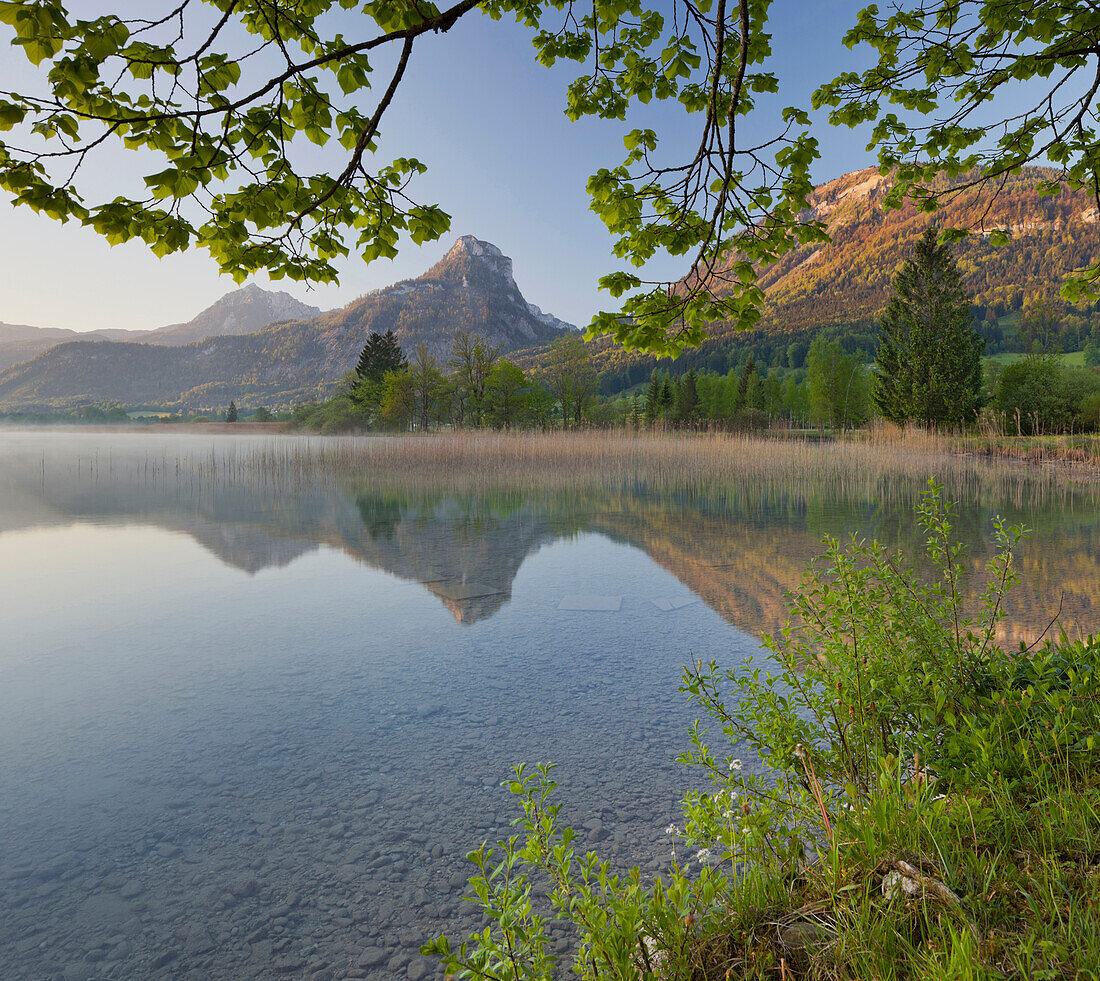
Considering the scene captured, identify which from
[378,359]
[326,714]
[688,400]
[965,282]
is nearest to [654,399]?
[688,400]

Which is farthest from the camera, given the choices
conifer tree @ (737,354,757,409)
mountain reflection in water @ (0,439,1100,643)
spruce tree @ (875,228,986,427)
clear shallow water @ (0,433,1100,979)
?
conifer tree @ (737,354,757,409)

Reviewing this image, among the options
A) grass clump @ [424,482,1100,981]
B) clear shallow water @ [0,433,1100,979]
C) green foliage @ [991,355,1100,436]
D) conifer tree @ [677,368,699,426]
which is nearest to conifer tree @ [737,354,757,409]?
conifer tree @ [677,368,699,426]

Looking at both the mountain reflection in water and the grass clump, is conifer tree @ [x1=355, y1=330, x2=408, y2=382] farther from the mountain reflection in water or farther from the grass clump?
the grass clump

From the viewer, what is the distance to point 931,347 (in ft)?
116

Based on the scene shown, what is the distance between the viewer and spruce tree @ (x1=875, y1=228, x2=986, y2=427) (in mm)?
34625

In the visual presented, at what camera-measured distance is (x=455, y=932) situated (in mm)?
2201

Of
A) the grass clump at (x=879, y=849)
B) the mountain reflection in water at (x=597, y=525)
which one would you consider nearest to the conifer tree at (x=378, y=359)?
the mountain reflection in water at (x=597, y=525)

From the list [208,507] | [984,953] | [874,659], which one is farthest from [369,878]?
[208,507]

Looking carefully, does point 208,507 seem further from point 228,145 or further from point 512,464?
point 228,145

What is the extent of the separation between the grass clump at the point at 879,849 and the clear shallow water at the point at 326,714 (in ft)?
1.65

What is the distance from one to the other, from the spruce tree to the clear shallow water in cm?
2901

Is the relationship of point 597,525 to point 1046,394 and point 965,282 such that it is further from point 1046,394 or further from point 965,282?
point 965,282

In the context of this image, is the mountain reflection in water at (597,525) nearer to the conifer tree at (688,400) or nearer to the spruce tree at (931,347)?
the spruce tree at (931,347)

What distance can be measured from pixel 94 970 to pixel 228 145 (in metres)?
3.46
